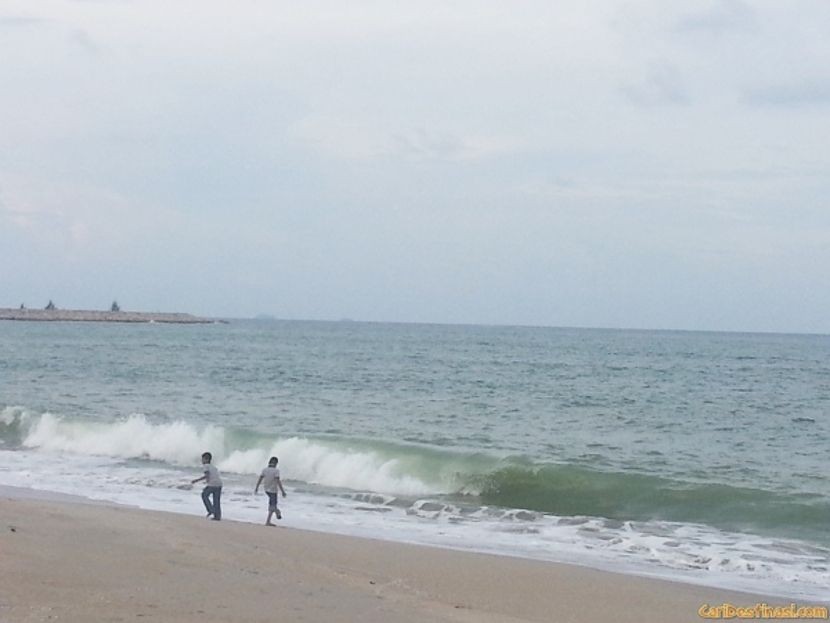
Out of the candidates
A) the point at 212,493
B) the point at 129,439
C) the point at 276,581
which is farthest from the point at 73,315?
the point at 276,581

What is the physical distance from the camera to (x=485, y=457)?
24.9 m

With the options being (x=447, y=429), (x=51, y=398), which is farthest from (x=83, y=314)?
(x=447, y=429)

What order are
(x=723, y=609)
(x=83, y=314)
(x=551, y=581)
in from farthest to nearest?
(x=83, y=314) → (x=551, y=581) → (x=723, y=609)

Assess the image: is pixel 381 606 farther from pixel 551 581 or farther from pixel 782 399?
pixel 782 399

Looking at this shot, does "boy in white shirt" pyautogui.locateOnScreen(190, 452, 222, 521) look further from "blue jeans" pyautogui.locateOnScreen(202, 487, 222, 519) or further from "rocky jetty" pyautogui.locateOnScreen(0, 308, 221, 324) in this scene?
"rocky jetty" pyautogui.locateOnScreen(0, 308, 221, 324)

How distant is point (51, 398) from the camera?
40.4 meters

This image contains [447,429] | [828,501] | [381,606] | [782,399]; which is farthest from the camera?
[782,399]

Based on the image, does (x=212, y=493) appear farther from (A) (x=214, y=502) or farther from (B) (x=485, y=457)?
(B) (x=485, y=457)

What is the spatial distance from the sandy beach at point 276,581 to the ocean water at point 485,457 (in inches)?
65.9

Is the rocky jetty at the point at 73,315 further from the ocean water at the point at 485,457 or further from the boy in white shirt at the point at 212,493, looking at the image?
the boy in white shirt at the point at 212,493

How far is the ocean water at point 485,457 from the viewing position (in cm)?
1650

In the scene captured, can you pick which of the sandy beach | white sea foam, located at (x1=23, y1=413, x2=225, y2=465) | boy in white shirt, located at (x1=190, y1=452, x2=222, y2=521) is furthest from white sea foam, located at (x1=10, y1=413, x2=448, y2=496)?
the sandy beach

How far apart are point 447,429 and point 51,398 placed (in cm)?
1728

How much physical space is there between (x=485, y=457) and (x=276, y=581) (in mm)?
14251
